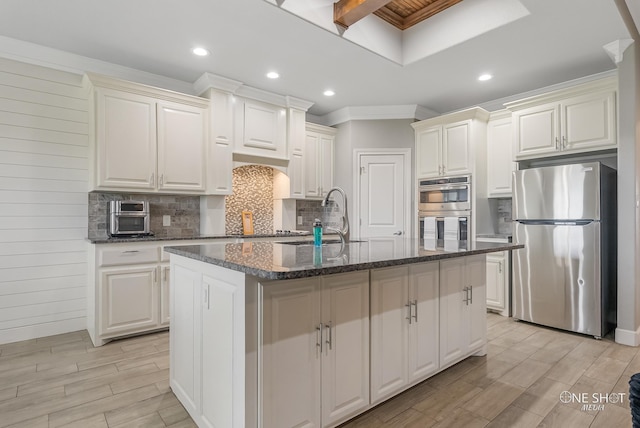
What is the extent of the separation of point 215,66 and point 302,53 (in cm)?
98

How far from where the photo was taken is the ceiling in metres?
2.65

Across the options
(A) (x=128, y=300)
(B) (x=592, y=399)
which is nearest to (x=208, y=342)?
(A) (x=128, y=300)

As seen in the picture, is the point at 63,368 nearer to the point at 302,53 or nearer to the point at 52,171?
the point at 52,171

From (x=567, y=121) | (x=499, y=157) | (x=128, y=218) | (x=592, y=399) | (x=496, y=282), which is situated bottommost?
(x=592, y=399)

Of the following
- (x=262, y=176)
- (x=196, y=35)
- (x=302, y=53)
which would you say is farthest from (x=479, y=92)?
(x=196, y=35)

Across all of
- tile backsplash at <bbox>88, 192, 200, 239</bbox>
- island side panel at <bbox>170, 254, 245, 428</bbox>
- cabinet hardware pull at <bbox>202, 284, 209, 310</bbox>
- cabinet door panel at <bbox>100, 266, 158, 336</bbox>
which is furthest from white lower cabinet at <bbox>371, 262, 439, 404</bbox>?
tile backsplash at <bbox>88, 192, 200, 239</bbox>

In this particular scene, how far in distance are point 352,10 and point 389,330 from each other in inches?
96.3

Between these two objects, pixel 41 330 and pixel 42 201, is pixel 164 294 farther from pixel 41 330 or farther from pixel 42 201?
pixel 42 201

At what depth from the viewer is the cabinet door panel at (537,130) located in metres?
3.60

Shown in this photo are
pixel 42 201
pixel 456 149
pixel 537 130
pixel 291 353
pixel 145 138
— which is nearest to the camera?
pixel 291 353

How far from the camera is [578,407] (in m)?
2.05

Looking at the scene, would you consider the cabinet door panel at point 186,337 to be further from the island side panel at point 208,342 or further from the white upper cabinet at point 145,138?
the white upper cabinet at point 145,138

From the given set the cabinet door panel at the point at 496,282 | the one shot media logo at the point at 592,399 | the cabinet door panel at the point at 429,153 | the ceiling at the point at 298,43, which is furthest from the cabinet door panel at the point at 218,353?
the cabinet door panel at the point at 429,153

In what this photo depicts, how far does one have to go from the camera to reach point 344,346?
69.7 inches
